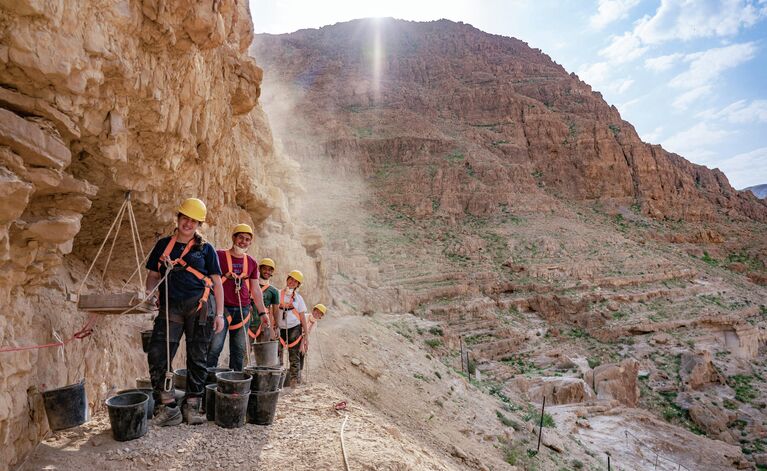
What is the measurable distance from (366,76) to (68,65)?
289ft

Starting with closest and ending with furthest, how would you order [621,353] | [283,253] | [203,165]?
[203,165] → [283,253] → [621,353]

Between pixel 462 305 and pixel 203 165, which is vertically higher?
pixel 203 165

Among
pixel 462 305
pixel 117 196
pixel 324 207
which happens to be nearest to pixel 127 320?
pixel 117 196

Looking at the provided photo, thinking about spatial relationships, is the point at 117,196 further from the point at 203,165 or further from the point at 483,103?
the point at 483,103

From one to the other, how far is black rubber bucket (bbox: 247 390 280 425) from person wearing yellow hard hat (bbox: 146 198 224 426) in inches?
17.2

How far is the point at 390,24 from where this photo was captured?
369 ft

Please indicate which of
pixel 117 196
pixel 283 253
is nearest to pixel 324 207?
pixel 283 253

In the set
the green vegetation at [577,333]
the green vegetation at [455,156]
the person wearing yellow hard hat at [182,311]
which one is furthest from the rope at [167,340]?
the green vegetation at [455,156]

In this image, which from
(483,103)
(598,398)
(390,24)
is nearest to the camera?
(598,398)

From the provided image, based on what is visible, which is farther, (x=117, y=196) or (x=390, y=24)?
(x=390, y=24)

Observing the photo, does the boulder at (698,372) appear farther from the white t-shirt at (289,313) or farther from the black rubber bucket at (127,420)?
the black rubber bucket at (127,420)

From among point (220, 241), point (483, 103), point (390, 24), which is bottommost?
point (220, 241)

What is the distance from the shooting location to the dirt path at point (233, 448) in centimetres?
332

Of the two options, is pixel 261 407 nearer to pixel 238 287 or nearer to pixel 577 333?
pixel 238 287
